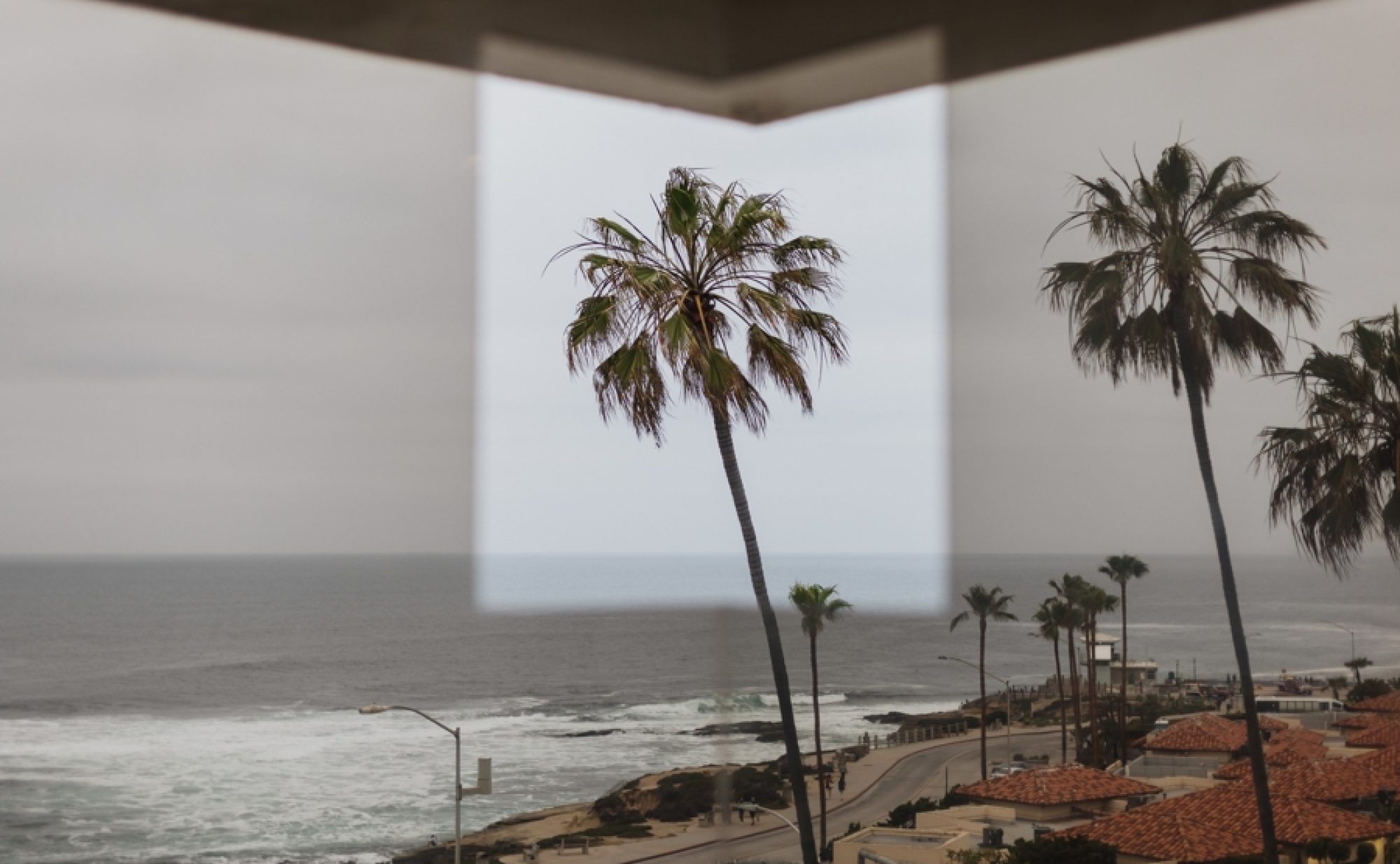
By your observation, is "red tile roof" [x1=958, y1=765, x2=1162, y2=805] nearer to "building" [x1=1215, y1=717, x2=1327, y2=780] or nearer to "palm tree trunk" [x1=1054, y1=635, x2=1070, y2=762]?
"palm tree trunk" [x1=1054, y1=635, x2=1070, y2=762]

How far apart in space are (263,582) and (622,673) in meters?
2.03

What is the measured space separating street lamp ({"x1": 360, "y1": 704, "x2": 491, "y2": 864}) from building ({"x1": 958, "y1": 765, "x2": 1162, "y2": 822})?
211cm

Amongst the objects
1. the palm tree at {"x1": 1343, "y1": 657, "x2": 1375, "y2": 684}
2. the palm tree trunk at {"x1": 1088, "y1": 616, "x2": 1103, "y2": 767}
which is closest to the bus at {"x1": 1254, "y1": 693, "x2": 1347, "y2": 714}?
the palm tree at {"x1": 1343, "y1": 657, "x2": 1375, "y2": 684}

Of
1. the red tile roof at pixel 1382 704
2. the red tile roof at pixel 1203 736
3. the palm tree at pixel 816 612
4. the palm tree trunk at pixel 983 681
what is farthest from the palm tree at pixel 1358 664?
the palm tree at pixel 816 612

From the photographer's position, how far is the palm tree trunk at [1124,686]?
4660 millimetres

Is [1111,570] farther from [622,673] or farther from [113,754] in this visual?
[113,754]

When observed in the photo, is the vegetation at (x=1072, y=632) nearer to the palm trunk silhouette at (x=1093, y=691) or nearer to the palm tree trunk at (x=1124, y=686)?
the palm trunk silhouette at (x=1093, y=691)

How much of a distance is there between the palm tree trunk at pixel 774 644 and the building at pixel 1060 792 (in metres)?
0.92

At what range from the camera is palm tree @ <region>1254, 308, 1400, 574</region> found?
4.19m

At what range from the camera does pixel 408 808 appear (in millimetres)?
5902

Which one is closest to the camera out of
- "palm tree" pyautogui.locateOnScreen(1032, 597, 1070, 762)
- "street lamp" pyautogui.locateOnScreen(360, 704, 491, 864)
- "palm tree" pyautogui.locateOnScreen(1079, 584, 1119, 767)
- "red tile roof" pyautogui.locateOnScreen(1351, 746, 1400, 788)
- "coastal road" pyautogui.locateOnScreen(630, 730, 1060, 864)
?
"red tile roof" pyautogui.locateOnScreen(1351, 746, 1400, 788)

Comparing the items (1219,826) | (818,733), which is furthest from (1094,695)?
(818,733)

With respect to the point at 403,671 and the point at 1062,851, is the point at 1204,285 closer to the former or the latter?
the point at 1062,851

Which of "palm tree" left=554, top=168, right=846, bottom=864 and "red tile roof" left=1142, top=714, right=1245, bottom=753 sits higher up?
"palm tree" left=554, top=168, right=846, bottom=864
